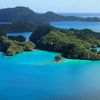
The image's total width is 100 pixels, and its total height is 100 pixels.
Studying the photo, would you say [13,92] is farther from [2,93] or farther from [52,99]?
[52,99]

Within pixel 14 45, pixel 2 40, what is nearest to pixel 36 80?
pixel 14 45

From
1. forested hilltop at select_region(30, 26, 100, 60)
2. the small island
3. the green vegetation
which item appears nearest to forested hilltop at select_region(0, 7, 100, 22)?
forested hilltop at select_region(30, 26, 100, 60)

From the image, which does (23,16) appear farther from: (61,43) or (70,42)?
(70,42)

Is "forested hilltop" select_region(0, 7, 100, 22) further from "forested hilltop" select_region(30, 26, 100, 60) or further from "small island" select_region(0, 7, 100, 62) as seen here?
"small island" select_region(0, 7, 100, 62)

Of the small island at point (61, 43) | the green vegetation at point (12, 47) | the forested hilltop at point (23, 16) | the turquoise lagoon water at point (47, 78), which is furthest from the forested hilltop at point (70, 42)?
the forested hilltop at point (23, 16)

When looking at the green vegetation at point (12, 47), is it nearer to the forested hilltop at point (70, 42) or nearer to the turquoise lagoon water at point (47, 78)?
the turquoise lagoon water at point (47, 78)

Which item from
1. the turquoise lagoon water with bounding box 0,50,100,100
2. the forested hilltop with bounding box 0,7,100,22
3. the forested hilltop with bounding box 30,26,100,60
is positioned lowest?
the forested hilltop with bounding box 0,7,100,22
